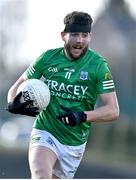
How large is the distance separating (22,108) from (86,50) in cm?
92

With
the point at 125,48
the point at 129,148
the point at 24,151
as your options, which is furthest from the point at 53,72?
the point at 125,48

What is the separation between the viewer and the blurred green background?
33469 mm

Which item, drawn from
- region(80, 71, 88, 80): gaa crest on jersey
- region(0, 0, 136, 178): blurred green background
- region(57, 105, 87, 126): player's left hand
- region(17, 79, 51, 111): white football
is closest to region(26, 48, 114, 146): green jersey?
region(80, 71, 88, 80): gaa crest on jersey

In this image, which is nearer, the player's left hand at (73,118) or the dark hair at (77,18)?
the player's left hand at (73,118)

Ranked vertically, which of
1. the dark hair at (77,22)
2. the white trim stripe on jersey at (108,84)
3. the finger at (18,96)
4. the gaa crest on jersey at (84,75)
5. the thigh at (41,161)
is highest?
the dark hair at (77,22)

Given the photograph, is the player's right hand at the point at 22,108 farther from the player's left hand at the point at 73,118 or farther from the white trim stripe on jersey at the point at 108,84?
the white trim stripe on jersey at the point at 108,84

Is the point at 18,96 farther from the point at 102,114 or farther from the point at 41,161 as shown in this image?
the point at 102,114

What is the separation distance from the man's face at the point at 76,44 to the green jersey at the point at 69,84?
162 mm

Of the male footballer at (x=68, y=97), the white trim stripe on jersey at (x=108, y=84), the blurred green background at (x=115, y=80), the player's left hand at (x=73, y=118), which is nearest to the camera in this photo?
the player's left hand at (x=73, y=118)

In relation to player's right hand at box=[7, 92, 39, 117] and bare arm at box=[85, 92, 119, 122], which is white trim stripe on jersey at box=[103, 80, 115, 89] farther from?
player's right hand at box=[7, 92, 39, 117]

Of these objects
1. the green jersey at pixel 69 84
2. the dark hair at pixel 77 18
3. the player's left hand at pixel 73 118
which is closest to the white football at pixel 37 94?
the green jersey at pixel 69 84

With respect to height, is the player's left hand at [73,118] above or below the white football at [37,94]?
below

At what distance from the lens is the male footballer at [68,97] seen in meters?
11.8

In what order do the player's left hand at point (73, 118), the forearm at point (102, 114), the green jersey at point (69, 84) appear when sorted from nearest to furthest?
1. the player's left hand at point (73, 118)
2. the forearm at point (102, 114)
3. the green jersey at point (69, 84)
